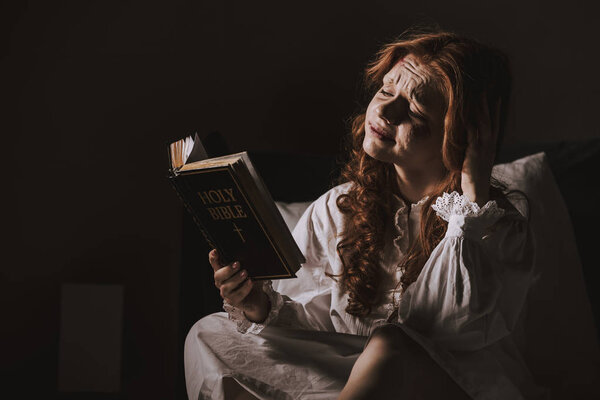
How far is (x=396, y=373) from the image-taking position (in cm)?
100

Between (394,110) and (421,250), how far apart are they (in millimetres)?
280

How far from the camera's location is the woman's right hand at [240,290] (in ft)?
3.90

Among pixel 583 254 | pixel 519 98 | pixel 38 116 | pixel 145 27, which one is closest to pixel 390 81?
pixel 583 254

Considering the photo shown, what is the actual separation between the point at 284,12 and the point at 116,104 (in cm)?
61

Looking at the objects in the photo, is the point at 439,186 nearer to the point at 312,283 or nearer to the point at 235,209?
the point at 312,283

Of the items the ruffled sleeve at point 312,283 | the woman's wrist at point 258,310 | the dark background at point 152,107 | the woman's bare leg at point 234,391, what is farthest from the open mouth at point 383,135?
the dark background at point 152,107

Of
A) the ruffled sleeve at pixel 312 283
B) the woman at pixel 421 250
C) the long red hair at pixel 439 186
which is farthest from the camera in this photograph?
the ruffled sleeve at pixel 312 283

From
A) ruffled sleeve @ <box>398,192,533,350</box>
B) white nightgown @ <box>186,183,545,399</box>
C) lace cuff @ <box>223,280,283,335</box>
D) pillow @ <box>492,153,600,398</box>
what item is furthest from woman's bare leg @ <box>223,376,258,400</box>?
pillow @ <box>492,153,600,398</box>

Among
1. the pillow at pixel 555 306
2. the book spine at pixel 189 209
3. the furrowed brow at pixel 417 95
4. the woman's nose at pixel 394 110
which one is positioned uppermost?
the furrowed brow at pixel 417 95

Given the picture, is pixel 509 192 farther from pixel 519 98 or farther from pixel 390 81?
pixel 519 98

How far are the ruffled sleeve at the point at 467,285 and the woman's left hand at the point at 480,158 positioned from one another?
4cm

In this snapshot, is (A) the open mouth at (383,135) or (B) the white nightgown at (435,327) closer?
(B) the white nightgown at (435,327)

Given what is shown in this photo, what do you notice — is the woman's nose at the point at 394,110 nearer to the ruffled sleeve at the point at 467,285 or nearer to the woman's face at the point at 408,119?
the woman's face at the point at 408,119

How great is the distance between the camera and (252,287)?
128 centimetres
